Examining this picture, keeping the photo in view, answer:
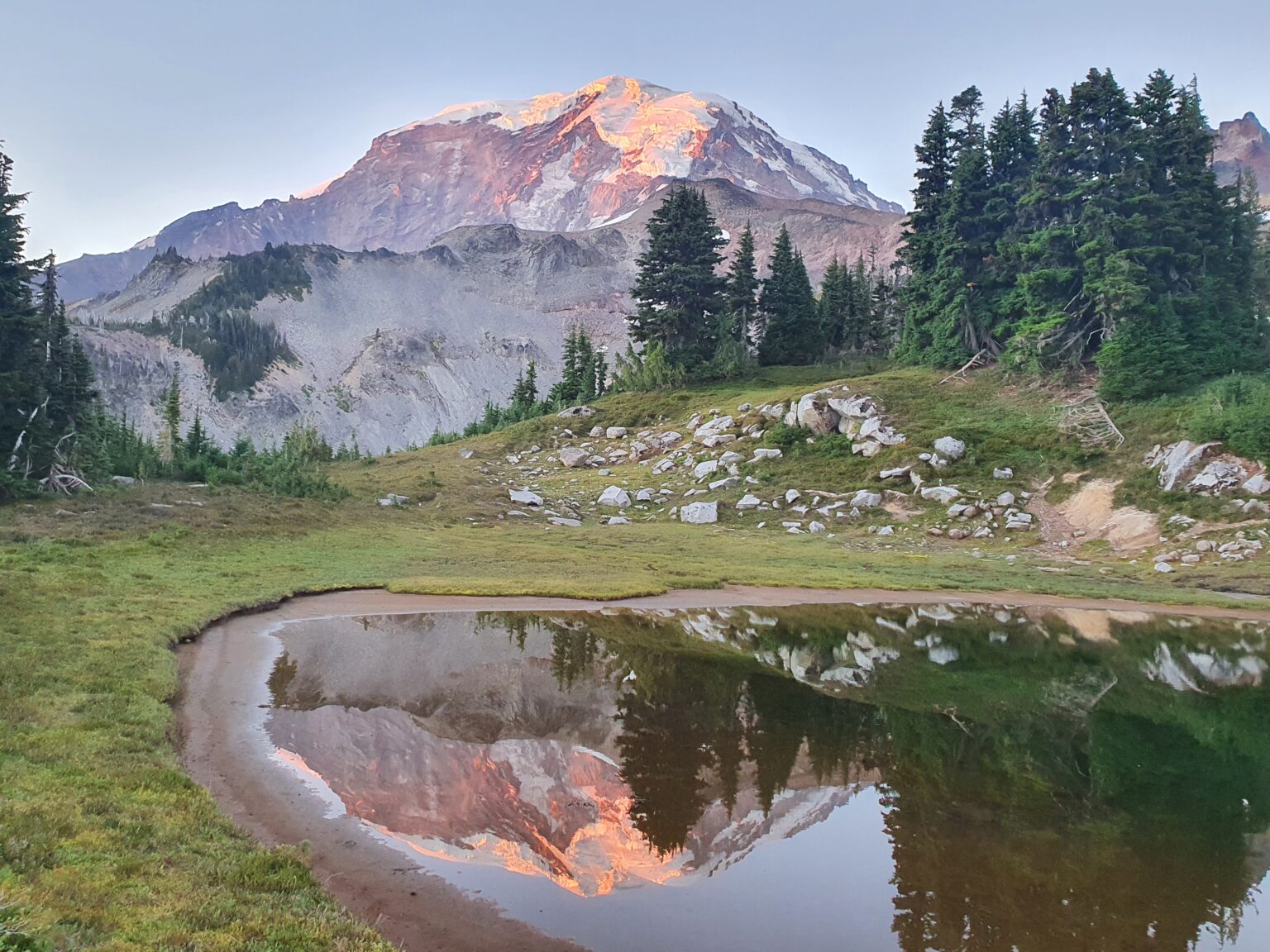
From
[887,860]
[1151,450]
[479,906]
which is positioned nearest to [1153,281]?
[1151,450]

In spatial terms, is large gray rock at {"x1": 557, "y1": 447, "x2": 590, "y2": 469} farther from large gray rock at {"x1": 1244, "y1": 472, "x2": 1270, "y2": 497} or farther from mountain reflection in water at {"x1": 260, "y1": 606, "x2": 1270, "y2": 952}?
large gray rock at {"x1": 1244, "y1": 472, "x2": 1270, "y2": 497}

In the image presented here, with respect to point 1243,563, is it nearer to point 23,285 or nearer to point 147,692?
point 147,692

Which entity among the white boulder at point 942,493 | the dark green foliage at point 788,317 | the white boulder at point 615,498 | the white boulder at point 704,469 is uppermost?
the dark green foliage at point 788,317

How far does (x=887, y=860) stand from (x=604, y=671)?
951cm

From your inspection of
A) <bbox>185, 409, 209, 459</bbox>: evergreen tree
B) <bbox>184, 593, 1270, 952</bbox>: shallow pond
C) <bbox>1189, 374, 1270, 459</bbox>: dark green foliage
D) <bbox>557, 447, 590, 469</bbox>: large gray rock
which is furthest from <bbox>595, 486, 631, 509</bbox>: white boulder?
<bbox>1189, 374, 1270, 459</bbox>: dark green foliage

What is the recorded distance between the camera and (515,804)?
11422mm

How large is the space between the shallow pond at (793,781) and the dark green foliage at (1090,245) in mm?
35440

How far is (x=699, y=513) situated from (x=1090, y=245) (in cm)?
3248

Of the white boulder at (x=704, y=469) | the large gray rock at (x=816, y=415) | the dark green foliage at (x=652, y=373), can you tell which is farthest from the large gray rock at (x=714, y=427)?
the dark green foliage at (x=652, y=373)

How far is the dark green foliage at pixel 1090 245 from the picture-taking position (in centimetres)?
4975

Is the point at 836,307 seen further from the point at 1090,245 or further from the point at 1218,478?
the point at 1218,478

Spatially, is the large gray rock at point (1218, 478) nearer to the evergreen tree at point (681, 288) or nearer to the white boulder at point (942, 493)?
the white boulder at point (942, 493)

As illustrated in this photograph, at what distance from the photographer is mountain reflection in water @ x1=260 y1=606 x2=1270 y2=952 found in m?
9.12

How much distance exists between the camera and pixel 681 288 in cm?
7575
